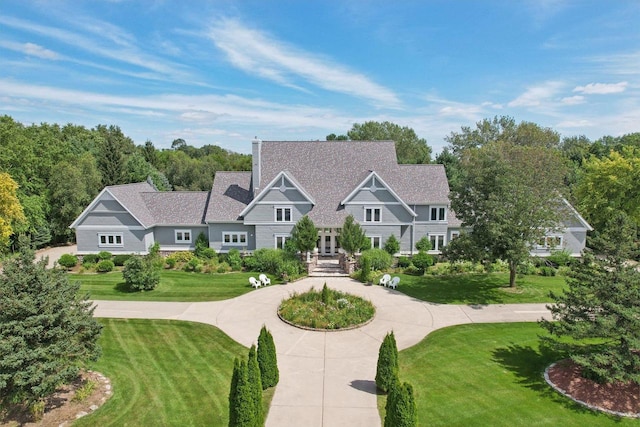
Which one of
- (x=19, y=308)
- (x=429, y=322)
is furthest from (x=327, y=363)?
(x=19, y=308)

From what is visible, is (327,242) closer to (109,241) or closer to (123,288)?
(123,288)

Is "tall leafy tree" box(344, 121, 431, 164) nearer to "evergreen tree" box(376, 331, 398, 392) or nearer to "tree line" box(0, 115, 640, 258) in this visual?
"tree line" box(0, 115, 640, 258)

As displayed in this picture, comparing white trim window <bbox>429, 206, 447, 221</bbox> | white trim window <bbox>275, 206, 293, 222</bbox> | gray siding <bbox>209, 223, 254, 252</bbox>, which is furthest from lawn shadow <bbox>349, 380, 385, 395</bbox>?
white trim window <bbox>429, 206, 447, 221</bbox>

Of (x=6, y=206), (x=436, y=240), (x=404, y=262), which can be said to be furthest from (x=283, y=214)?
(x=6, y=206)

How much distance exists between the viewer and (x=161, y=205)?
130ft

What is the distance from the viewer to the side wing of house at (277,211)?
36.4 m

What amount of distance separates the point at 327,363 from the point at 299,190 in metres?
20.1

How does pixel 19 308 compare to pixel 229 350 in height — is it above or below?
above

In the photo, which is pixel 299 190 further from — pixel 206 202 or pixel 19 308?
pixel 19 308

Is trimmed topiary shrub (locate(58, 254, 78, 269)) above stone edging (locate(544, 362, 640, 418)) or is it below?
above

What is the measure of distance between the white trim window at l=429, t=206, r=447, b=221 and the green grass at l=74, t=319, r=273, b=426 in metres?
22.9

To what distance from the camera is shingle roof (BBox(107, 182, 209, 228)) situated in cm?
3728

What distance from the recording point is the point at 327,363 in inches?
724

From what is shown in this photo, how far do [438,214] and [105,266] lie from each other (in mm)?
29017
